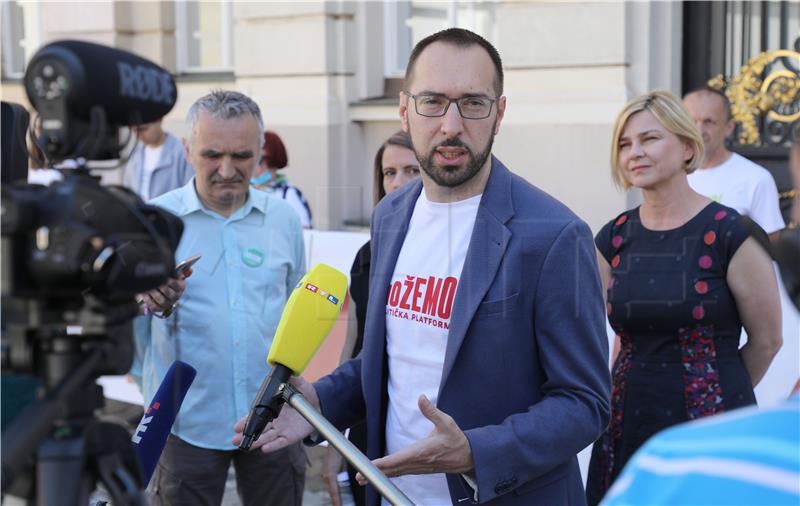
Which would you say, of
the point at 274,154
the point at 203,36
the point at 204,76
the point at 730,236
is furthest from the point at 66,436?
the point at 203,36

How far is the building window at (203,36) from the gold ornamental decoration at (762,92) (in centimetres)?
427

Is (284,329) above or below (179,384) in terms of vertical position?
above

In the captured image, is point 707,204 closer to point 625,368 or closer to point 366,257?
point 625,368

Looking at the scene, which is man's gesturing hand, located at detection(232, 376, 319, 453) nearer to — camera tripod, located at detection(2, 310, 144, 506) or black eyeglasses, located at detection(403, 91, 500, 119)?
black eyeglasses, located at detection(403, 91, 500, 119)

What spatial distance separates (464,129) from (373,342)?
0.53 metres

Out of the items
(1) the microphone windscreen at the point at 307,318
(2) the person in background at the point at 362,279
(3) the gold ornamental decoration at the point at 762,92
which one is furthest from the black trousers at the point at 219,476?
(3) the gold ornamental decoration at the point at 762,92

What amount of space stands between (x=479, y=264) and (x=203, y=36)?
300 inches

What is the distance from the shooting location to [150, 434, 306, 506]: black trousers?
329 cm

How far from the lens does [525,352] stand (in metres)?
2.28

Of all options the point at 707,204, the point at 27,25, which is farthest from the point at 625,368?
the point at 27,25

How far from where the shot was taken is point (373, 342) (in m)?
2.49

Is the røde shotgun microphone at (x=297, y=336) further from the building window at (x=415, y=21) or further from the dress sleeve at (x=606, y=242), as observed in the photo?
the building window at (x=415, y=21)

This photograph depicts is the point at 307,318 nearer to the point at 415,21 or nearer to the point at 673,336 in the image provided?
the point at 673,336

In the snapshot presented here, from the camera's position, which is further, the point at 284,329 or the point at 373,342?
the point at 373,342
